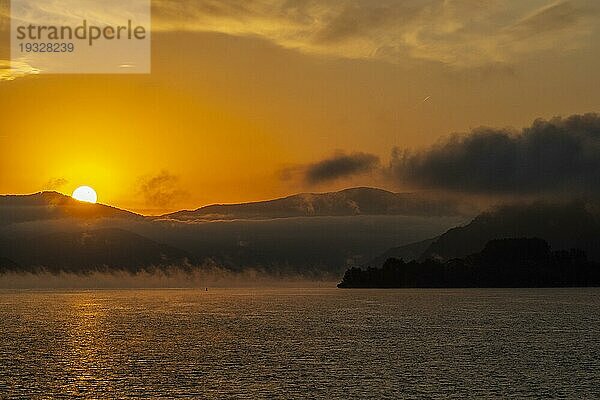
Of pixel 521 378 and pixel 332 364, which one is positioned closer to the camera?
pixel 521 378

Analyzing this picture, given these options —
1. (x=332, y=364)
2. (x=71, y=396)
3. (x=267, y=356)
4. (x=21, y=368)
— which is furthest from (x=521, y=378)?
(x=21, y=368)

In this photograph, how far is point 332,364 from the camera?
12062 cm

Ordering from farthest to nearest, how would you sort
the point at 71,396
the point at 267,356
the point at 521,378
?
the point at 267,356
the point at 521,378
the point at 71,396

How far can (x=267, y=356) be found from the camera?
131500 mm

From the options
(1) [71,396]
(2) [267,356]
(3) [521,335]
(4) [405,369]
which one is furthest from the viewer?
(3) [521,335]

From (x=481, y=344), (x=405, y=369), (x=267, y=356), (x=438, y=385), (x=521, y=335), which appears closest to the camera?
(x=438, y=385)

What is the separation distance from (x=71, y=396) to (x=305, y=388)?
28053 mm

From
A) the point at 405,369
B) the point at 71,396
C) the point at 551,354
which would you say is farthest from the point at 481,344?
the point at 71,396

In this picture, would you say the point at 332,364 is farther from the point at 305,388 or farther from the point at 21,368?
the point at 21,368

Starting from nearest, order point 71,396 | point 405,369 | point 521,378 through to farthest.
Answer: point 71,396 < point 521,378 < point 405,369

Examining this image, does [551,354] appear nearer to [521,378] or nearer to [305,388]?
[521,378]

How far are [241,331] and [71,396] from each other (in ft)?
334

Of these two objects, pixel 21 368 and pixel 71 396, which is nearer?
pixel 71 396

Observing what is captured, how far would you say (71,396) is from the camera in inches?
3615
